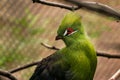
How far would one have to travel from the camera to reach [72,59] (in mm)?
1132

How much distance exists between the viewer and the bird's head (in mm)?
912

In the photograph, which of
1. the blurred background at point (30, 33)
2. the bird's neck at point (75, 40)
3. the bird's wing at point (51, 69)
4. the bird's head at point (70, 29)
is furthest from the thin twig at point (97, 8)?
the blurred background at point (30, 33)

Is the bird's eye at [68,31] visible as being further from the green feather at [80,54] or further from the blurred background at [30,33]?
the blurred background at [30,33]

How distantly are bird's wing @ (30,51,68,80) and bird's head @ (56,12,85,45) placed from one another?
0.44 ft

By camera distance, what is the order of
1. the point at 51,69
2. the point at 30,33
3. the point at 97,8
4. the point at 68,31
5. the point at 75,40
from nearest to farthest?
the point at 97,8, the point at 68,31, the point at 75,40, the point at 51,69, the point at 30,33

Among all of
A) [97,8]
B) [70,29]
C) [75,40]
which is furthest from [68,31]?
[97,8]

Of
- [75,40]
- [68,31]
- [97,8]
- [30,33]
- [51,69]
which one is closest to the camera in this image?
[97,8]

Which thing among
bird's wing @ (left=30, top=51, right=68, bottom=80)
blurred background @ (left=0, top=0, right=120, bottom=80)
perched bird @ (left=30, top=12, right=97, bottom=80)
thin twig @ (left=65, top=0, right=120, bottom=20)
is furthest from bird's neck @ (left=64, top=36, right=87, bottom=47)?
blurred background @ (left=0, top=0, right=120, bottom=80)

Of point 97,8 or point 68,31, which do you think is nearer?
point 97,8

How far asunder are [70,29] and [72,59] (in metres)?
0.21

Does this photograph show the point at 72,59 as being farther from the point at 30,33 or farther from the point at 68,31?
the point at 30,33

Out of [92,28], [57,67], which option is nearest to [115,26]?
[92,28]

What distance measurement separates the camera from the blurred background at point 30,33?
2752 mm

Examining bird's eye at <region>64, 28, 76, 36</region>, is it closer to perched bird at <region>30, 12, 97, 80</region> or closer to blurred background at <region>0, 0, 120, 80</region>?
perched bird at <region>30, 12, 97, 80</region>
